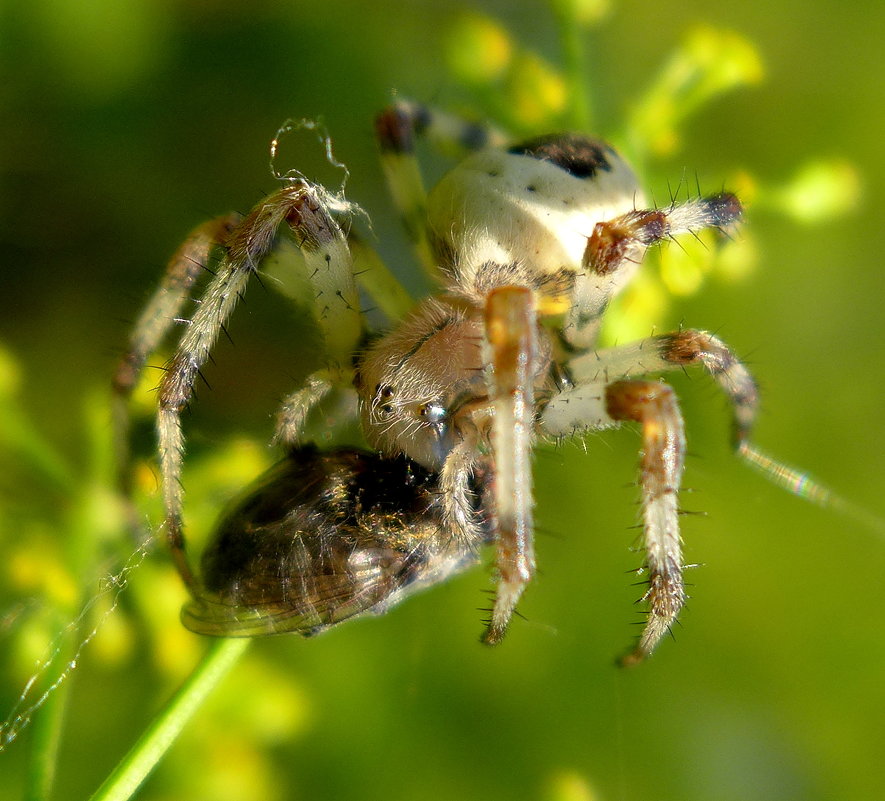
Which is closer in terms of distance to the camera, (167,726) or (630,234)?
(167,726)

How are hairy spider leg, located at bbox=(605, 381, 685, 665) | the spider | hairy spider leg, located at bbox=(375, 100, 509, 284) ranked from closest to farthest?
the spider < hairy spider leg, located at bbox=(605, 381, 685, 665) < hairy spider leg, located at bbox=(375, 100, 509, 284)

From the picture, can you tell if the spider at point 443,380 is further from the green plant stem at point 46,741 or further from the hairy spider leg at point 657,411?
the green plant stem at point 46,741

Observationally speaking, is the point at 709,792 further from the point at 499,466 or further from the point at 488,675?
the point at 499,466

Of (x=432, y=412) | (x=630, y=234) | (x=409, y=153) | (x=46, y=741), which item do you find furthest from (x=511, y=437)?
(x=409, y=153)

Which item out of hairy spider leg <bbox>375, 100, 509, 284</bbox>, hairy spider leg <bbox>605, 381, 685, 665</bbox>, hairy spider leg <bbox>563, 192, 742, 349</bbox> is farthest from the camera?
hairy spider leg <bbox>375, 100, 509, 284</bbox>

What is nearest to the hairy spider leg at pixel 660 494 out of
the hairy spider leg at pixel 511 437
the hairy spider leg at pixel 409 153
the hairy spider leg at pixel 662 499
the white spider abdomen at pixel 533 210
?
the hairy spider leg at pixel 662 499

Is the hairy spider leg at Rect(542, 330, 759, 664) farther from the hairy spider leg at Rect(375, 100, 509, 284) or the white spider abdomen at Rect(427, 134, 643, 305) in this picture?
the hairy spider leg at Rect(375, 100, 509, 284)

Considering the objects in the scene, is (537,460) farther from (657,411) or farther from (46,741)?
(46,741)

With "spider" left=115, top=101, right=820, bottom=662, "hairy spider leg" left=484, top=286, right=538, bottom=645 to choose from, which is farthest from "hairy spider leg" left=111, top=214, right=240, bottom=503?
"hairy spider leg" left=484, top=286, right=538, bottom=645
